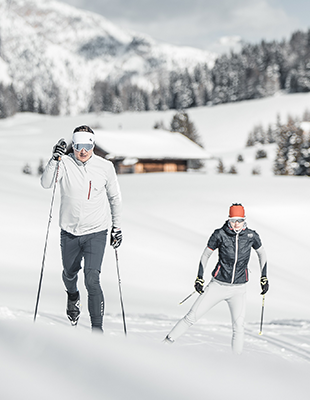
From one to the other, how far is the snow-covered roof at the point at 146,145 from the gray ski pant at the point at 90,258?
30.4 m

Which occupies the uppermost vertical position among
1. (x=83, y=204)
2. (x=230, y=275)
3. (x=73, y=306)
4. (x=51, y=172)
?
(x=51, y=172)

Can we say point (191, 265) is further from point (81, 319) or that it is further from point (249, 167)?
point (249, 167)

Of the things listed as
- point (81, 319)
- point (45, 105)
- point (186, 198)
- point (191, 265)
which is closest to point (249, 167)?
point (186, 198)

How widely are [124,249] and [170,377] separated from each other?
7.69 m

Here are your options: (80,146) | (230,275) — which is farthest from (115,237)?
(230,275)

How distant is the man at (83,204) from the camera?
392 centimetres

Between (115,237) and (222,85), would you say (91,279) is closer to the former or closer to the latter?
(115,237)

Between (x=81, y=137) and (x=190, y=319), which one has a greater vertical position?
(x=81, y=137)

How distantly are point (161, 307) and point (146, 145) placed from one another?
109 feet

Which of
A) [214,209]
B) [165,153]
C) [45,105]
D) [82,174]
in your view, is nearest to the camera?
[82,174]

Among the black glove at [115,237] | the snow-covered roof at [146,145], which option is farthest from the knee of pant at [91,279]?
the snow-covered roof at [146,145]

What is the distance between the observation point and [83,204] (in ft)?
12.9

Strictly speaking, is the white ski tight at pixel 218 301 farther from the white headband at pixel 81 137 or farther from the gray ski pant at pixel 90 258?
the white headband at pixel 81 137

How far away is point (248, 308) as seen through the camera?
6.96 m
